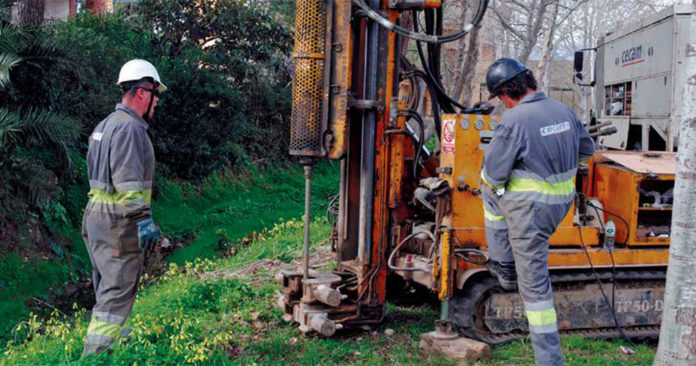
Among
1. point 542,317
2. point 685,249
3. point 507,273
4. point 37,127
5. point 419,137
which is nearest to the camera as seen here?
point 685,249

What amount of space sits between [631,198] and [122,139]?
436 cm

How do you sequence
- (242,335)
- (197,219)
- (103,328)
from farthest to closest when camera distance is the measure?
(197,219) → (242,335) → (103,328)

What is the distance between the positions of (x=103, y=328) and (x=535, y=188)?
323 cm

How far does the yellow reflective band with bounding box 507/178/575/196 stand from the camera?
5.07 meters

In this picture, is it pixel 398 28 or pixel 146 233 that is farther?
pixel 398 28

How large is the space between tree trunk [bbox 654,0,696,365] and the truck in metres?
5.22

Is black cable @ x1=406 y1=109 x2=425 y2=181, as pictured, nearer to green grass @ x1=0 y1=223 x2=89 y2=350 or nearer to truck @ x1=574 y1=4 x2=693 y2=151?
truck @ x1=574 y1=4 x2=693 y2=151

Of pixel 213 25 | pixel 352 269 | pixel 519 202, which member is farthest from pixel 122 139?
pixel 213 25

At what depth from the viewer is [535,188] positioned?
5070 mm

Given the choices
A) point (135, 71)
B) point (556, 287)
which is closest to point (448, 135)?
point (556, 287)

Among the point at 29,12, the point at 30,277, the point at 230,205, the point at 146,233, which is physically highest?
the point at 29,12

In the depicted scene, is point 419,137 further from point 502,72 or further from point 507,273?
point 507,273

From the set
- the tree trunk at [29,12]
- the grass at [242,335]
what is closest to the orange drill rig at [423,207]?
the grass at [242,335]

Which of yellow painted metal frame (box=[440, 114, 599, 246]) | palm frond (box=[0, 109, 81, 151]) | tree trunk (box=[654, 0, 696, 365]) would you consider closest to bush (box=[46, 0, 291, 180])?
palm frond (box=[0, 109, 81, 151])
